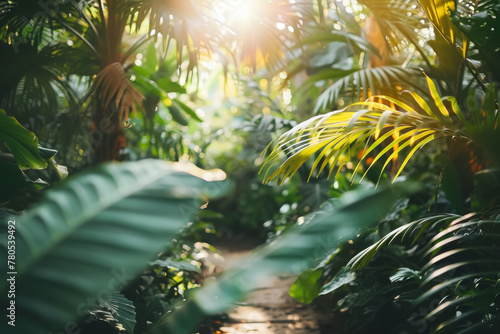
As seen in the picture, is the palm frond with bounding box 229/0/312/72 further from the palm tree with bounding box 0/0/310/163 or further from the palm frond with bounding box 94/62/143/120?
the palm frond with bounding box 94/62/143/120

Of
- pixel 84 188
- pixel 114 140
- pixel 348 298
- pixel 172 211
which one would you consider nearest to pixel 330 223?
pixel 172 211

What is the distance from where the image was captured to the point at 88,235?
Answer: 41 cm

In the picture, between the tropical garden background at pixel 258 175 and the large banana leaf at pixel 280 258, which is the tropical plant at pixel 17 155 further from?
the large banana leaf at pixel 280 258

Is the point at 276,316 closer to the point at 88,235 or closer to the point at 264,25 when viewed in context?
the point at 264,25

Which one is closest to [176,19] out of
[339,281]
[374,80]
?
[374,80]

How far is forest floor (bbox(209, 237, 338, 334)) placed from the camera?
2.05 metres

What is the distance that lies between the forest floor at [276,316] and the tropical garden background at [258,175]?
0.37ft

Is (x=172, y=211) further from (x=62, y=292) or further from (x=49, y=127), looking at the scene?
(x=49, y=127)

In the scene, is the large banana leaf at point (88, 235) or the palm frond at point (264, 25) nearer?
the large banana leaf at point (88, 235)

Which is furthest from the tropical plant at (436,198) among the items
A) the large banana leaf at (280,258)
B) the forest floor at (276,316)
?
the large banana leaf at (280,258)

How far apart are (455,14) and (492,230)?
0.70 metres

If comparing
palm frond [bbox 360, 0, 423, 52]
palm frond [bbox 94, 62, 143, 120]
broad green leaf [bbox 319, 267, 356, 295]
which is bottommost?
broad green leaf [bbox 319, 267, 356, 295]

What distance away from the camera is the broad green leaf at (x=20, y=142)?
1246 millimetres

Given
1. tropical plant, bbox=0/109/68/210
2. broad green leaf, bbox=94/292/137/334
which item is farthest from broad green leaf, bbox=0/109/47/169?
broad green leaf, bbox=94/292/137/334
